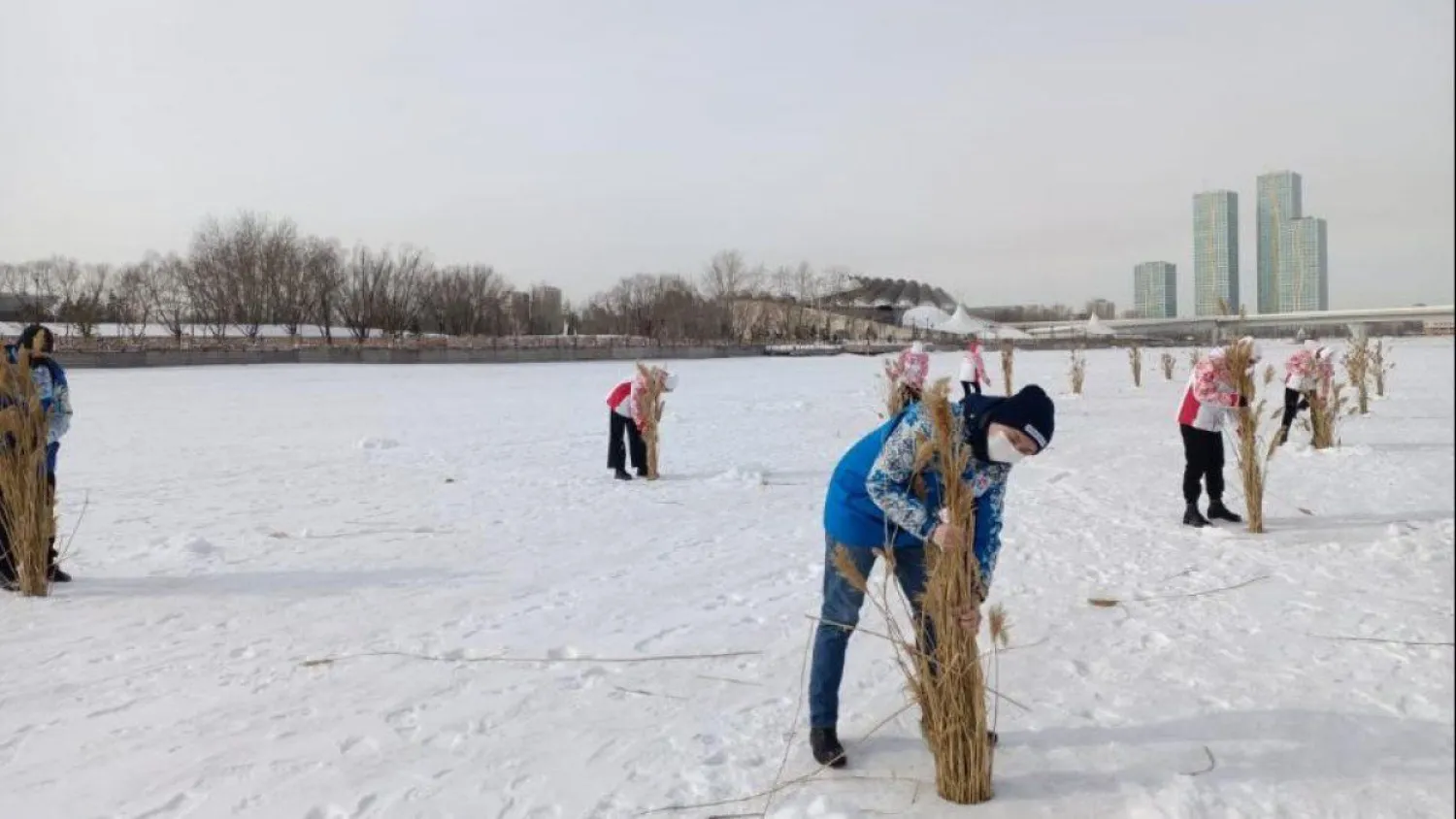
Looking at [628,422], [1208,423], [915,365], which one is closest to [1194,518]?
[1208,423]

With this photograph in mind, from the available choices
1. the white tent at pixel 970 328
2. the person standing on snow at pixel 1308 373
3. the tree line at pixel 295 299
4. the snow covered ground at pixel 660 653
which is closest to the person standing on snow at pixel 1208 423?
the snow covered ground at pixel 660 653

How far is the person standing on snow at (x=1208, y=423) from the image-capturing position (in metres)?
7.12

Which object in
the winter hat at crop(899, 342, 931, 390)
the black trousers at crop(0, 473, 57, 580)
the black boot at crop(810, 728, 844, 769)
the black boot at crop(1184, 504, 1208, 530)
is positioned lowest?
the black boot at crop(810, 728, 844, 769)

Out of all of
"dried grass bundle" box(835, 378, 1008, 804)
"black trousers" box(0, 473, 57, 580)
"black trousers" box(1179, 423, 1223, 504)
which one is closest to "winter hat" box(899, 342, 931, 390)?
"black trousers" box(1179, 423, 1223, 504)

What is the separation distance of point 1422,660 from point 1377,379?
17326 millimetres

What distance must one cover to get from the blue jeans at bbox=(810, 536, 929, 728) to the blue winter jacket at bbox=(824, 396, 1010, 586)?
71 mm

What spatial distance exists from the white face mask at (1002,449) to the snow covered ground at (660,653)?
1.08 m

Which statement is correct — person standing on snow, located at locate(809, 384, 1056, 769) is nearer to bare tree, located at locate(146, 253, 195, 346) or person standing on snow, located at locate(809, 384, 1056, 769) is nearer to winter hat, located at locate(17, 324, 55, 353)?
winter hat, located at locate(17, 324, 55, 353)

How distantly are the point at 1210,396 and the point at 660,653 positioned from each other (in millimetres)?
4973

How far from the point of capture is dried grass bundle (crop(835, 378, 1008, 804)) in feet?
9.77

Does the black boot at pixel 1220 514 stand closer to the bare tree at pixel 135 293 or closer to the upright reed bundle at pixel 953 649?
the upright reed bundle at pixel 953 649

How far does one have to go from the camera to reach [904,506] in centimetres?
312

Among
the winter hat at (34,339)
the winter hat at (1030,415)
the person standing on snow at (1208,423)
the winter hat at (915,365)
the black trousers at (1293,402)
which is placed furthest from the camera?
the winter hat at (915,365)

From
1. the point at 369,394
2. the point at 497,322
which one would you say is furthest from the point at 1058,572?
the point at 497,322
